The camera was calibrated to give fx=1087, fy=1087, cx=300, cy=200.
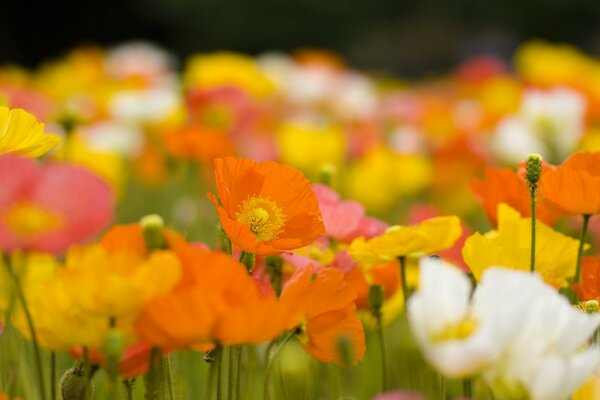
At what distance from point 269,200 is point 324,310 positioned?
0.08 m

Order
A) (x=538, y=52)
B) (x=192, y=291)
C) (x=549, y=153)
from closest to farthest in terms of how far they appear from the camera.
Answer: (x=192, y=291) < (x=549, y=153) < (x=538, y=52)

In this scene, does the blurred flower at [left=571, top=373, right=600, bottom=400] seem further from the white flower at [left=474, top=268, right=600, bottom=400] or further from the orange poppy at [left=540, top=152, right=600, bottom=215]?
the orange poppy at [left=540, top=152, right=600, bottom=215]

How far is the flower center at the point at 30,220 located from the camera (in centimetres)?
58

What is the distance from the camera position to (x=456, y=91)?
342 cm

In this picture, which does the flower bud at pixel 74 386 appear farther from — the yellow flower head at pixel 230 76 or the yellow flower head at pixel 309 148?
the yellow flower head at pixel 230 76

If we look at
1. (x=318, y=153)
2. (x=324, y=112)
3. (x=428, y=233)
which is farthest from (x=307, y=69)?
(x=428, y=233)

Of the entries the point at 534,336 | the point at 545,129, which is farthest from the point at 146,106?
the point at 534,336

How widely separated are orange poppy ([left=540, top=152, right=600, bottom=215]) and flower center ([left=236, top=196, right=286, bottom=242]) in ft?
0.59

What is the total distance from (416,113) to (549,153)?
0.92 meters

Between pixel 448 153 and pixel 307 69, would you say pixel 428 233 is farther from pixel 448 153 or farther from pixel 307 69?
pixel 307 69

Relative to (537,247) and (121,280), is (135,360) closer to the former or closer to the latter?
(121,280)

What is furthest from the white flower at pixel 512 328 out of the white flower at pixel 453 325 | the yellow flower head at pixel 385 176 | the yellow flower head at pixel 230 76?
the yellow flower head at pixel 230 76

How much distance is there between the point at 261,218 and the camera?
69cm

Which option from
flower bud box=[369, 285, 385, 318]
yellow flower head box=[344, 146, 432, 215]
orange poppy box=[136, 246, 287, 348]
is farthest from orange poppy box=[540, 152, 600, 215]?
yellow flower head box=[344, 146, 432, 215]
